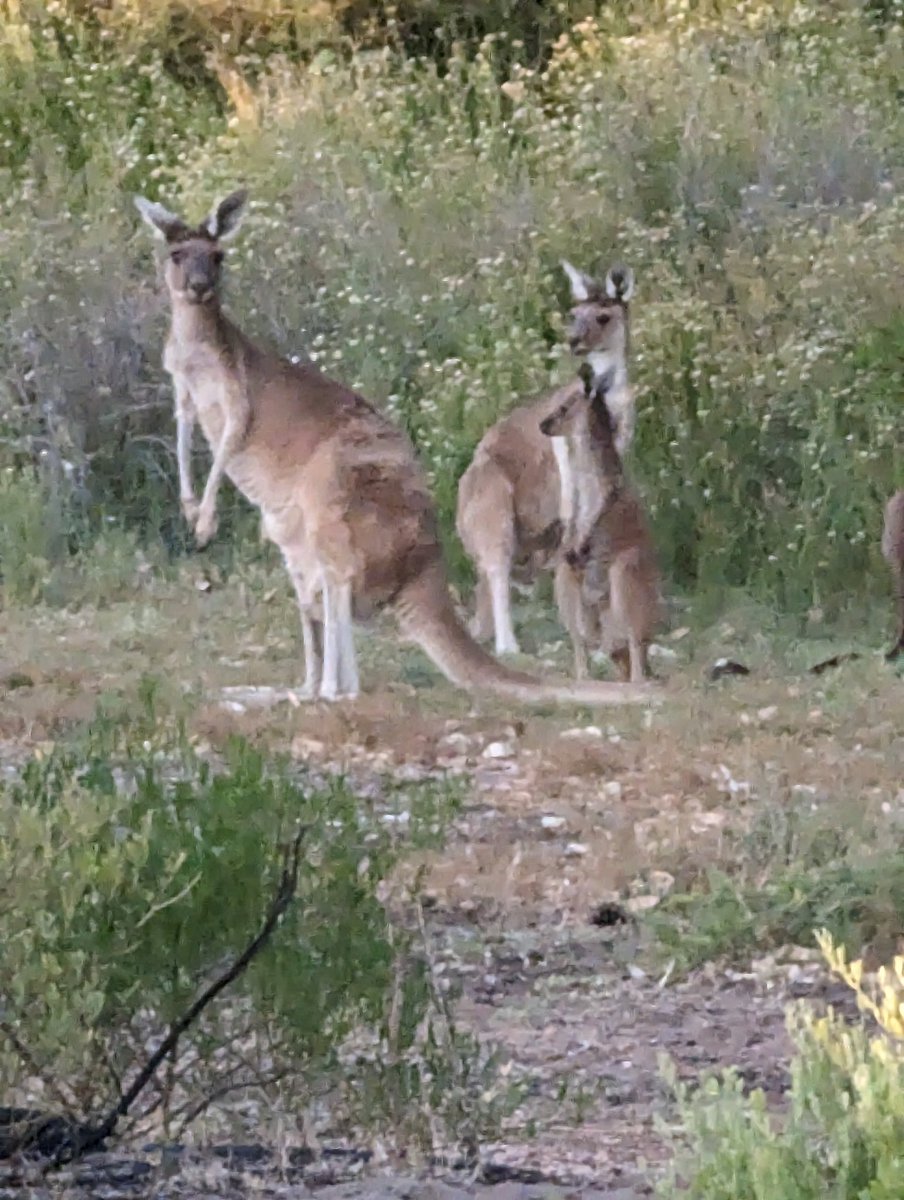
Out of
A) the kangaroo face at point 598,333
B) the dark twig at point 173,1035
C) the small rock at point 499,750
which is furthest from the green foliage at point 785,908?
the kangaroo face at point 598,333

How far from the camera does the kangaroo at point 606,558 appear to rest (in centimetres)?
734

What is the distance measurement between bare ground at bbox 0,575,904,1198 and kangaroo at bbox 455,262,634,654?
0.26 meters

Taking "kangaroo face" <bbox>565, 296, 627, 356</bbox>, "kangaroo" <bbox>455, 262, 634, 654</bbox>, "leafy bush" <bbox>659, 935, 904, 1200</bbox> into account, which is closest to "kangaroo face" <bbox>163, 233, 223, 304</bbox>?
"kangaroo" <bbox>455, 262, 634, 654</bbox>

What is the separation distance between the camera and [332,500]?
7051 mm

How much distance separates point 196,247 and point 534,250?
322cm

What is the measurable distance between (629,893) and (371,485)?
2.67 meters

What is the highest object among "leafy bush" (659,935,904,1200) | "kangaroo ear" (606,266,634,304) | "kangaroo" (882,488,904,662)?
"kangaroo ear" (606,266,634,304)

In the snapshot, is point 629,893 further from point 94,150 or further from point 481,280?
point 94,150

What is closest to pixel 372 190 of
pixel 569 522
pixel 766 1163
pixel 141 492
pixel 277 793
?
pixel 141 492

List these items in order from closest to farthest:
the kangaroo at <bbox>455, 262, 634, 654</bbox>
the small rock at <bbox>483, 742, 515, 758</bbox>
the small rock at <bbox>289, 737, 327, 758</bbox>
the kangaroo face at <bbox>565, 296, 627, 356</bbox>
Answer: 1. the small rock at <bbox>289, 737, 327, 758</bbox>
2. the small rock at <bbox>483, 742, 515, 758</bbox>
3. the kangaroo at <bbox>455, 262, 634, 654</bbox>
4. the kangaroo face at <bbox>565, 296, 627, 356</bbox>

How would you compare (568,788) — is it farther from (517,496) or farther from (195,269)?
(195,269)

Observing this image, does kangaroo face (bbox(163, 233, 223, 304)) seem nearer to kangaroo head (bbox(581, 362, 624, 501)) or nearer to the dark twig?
kangaroo head (bbox(581, 362, 624, 501))

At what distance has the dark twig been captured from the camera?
283cm

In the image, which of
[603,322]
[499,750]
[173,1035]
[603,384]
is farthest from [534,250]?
[173,1035]
